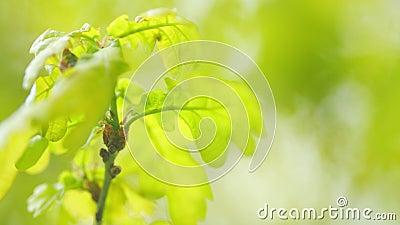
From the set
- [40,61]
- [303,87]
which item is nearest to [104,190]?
[40,61]

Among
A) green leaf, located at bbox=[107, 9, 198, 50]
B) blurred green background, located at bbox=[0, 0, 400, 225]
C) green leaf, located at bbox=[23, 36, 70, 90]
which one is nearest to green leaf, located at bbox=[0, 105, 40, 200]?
green leaf, located at bbox=[23, 36, 70, 90]

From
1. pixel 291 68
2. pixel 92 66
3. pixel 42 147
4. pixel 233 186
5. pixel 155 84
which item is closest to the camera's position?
pixel 92 66

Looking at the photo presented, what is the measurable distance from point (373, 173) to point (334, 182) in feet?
0.23

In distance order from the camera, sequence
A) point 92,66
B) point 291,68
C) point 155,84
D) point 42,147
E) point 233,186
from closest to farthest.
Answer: point 92,66 < point 42,147 < point 155,84 < point 291,68 < point 233,186

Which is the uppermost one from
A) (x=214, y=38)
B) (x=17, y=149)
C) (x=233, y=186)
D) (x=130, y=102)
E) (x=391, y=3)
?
(x=391, y=3)

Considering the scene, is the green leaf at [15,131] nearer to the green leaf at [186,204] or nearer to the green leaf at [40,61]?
the green leaf at [40,61]

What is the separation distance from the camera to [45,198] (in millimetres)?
498

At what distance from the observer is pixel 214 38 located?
31.9 inches

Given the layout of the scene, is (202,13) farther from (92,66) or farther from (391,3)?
(92,66)

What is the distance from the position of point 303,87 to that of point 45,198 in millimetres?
462

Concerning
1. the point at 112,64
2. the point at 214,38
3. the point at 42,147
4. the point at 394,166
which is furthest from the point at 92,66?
the point at 394,166

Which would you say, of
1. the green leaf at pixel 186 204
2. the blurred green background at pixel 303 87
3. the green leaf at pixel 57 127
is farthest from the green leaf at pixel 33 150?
the blurred green background at pixel 303 87

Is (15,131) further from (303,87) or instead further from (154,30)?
(303,87)

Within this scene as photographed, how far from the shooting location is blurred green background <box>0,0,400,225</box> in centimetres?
78
